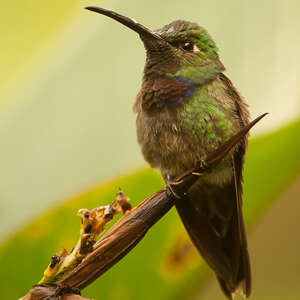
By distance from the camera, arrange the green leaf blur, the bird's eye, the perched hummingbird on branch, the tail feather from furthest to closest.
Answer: the bird's eye → the perched hummingbird on branch → the tail feather → the green leaf blur

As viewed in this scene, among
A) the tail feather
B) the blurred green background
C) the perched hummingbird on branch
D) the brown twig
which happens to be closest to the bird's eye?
the perched hummingbird on branch

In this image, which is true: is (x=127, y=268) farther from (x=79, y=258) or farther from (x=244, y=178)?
(x=79, y=258)

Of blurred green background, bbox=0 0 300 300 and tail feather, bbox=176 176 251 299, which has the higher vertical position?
blurred green background, bbox=0 0 300 300

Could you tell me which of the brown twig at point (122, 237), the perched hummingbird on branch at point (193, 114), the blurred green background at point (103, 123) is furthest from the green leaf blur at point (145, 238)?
the brown twig at point (122, 237)

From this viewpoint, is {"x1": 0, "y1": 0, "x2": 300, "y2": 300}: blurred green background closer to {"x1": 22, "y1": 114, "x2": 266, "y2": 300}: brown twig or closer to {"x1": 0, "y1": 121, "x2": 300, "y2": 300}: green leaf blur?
{"x1": 0, "y1": 121, "x2": 300, "y2": 300}: green leaf blur

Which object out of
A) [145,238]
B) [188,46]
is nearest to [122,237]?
[145,238]

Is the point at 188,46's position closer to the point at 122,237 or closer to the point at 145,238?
the point at 145,238
